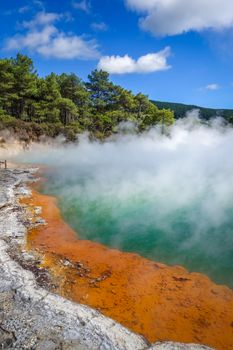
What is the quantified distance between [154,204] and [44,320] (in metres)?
8.24

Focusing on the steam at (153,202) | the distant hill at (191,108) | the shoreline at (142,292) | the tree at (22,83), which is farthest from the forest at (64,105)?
the distant hill at (191,108)

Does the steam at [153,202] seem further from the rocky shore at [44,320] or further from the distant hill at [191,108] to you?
the distant hill at [191,108]

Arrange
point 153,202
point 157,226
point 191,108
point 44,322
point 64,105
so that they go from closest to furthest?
point 44,322 < point 157,226 < point 153,202 < point 64,105 < point 191,108

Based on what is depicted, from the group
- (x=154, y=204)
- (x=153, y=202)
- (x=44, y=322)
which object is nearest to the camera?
(x=44, y=322)

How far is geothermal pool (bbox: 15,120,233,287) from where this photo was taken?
8.63 m

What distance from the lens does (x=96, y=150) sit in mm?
30562

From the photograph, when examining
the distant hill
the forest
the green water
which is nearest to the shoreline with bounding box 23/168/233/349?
the green water

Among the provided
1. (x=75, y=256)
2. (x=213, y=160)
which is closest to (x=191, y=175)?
(x=213, y=160)

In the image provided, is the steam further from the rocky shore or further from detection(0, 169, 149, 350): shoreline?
detection(0, 169, 149, 350): shoreline

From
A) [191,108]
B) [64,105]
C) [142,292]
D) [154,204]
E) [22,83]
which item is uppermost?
[191,108]

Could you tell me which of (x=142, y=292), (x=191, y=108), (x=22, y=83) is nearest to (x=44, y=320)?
(x=142, y=292)

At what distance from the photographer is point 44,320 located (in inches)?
197

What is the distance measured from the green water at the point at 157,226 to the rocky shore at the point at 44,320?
296 cm

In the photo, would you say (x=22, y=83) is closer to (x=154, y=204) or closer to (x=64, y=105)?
(x=64, y=105)
